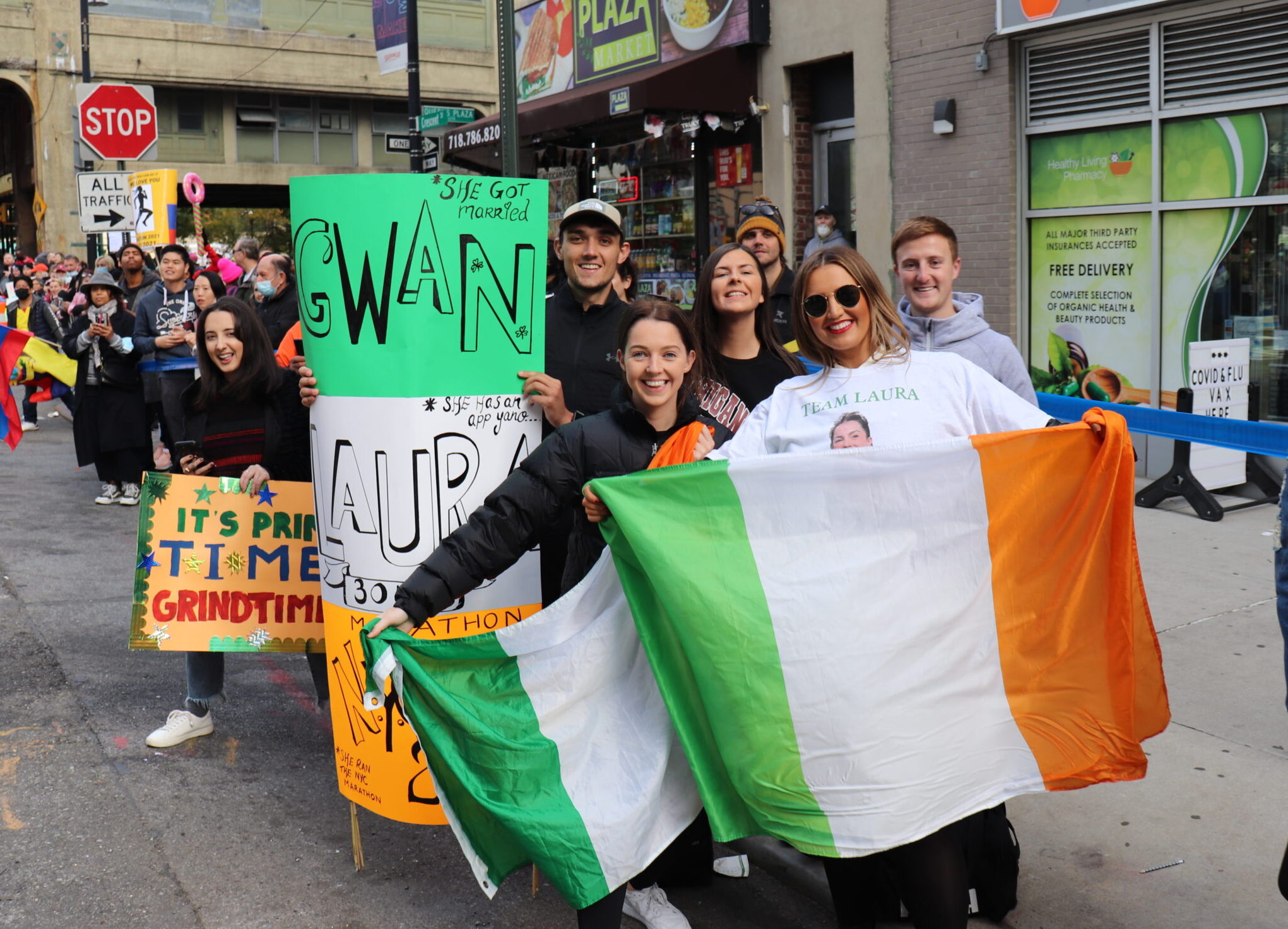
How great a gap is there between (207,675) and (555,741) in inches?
106

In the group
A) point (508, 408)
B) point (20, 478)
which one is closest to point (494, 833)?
point (508, 408)

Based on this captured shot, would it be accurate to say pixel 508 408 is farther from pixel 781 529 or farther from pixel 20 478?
pixel 20 478

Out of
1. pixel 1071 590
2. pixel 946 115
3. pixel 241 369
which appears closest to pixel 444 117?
pixel 946 115

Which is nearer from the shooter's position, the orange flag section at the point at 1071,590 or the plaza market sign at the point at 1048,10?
the orange flag section at the point at 1071,590

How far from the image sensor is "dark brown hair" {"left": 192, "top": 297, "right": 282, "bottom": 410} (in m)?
5.28

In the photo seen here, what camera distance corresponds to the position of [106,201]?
55.5ft

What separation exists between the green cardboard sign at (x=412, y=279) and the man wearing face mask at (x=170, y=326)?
254 inches

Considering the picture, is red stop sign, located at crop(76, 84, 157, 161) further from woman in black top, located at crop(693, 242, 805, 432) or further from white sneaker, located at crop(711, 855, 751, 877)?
white sneaker, located at crop(711, 855, 751, 877)

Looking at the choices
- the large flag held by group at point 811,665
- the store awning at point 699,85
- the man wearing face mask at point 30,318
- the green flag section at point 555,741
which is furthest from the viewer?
the man wearing face mask at point 30,318

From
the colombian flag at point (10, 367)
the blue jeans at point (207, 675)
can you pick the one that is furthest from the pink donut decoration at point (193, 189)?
the blue jeans at point (207, 675)

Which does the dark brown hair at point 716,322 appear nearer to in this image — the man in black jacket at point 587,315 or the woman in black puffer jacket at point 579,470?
the man in black jacket at point 587,315

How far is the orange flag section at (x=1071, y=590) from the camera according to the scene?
10.4ft

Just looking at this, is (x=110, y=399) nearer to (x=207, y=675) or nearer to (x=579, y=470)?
(x=207, y=675)

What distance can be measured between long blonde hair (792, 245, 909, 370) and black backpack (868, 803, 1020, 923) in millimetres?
1312
